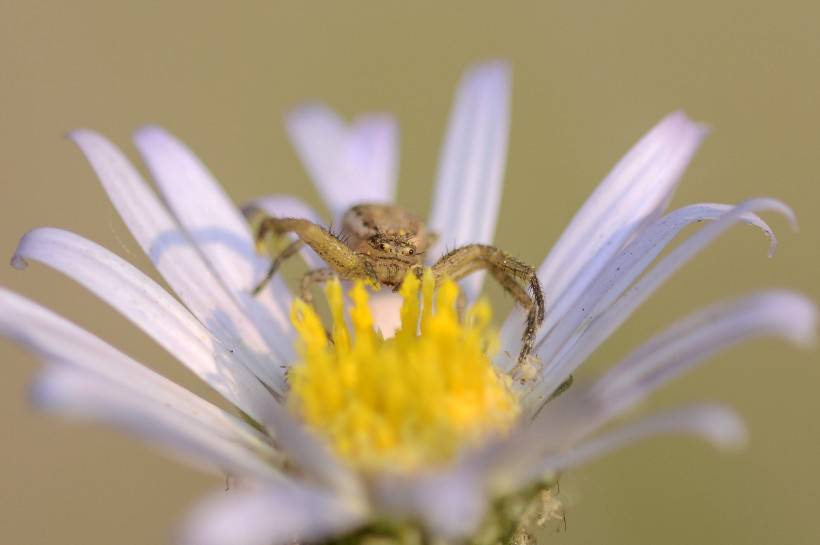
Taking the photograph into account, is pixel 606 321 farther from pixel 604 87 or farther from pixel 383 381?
pixel 604 87

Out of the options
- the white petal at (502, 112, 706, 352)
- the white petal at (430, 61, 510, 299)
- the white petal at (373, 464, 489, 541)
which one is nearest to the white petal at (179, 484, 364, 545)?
the white petal at (373, 464, 489, 541)

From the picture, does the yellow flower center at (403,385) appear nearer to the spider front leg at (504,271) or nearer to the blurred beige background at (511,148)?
the spider front leg at (504,271)

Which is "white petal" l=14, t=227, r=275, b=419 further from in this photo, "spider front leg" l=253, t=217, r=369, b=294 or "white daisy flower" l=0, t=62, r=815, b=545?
"spider front leg" l=253, t=217, r=369, b=294

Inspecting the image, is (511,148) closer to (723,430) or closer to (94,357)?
(94,357)

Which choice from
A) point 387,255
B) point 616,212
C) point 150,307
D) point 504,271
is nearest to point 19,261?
point 150,307

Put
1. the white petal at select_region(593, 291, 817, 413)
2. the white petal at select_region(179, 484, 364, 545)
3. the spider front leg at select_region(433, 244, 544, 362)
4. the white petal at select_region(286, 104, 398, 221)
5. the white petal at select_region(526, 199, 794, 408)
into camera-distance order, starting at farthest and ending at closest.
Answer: the white petal at select_region(286, 104, 398, 221), the spider front leg at select_region(433, 244, 544, 362), the white petal at select_region(526, 199, 794, 408), the white petal at select_region(593, 291, 817, 413), the white petal at select_region(179, 484, 364, 545)

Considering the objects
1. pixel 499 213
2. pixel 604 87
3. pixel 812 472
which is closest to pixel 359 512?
pixel 812 472

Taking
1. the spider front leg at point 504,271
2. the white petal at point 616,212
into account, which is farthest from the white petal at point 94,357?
the white petal at point 616,212
